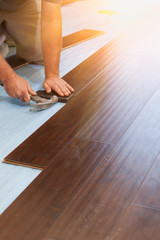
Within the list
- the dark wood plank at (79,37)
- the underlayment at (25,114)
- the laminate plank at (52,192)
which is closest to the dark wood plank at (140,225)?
the laminate plank at (52,192)

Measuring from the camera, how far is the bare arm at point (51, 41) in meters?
2.51

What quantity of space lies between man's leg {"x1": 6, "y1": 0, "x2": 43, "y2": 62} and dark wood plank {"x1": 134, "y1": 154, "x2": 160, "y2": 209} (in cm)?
195

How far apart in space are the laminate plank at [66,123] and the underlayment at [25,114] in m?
0.06

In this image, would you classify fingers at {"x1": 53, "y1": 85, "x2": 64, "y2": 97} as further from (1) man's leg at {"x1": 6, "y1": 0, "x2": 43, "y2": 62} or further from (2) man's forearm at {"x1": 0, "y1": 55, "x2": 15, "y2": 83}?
(1) man's leg at {"x1": 6, "y1": 0, "x2": 43, "y2": 62}

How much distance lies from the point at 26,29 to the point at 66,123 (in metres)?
1.43

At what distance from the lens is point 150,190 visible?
1486 millimetres

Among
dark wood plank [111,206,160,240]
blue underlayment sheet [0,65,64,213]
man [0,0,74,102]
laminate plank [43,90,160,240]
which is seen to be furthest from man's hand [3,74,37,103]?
dark wood plank [111,206,160,240]

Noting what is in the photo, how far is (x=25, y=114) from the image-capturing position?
7.54ft

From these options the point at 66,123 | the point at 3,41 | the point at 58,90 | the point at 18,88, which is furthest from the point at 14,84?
the point at 3,41

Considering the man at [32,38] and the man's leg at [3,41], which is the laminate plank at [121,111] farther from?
the man's leg at [3,41]

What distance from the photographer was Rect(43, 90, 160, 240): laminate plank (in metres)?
1.31

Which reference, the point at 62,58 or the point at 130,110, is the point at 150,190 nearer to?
the point at 130,110

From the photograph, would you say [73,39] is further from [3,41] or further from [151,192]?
[151,192]

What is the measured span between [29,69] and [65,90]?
2.58 ft
